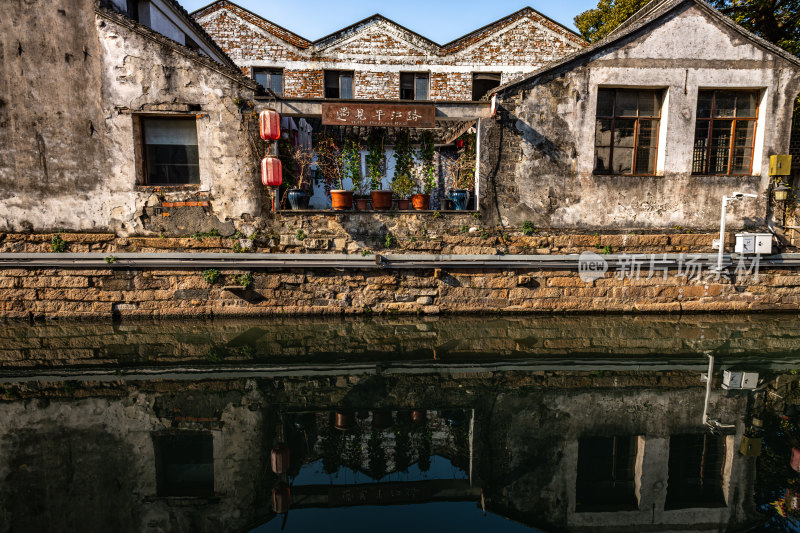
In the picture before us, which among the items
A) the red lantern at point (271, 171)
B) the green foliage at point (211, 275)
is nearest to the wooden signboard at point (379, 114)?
the red lantern at point (271, 171)

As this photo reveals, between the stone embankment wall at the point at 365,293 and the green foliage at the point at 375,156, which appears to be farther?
the green foliage at the point at 375,156

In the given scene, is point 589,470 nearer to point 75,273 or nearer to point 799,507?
point 799,507

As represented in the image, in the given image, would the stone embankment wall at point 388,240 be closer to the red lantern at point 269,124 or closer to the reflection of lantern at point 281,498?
the red lantern at point 269,124

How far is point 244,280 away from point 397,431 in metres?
4.51

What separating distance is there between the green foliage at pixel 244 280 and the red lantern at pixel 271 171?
1620 mm

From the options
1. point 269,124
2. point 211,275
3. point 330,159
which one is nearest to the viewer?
point 269,124

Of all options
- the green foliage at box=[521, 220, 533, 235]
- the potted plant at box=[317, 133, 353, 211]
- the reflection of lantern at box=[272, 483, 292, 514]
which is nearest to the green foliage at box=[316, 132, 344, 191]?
the potted plant at box=[317, 133, 353, 211]

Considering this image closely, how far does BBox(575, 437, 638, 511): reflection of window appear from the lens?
124 inches

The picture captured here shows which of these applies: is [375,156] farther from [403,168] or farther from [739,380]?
[739,380]

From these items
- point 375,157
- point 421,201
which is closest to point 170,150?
point 375,157

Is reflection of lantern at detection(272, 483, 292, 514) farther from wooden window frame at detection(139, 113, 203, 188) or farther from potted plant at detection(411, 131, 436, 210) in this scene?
potted plant at detection(411, 131, 436, 210)

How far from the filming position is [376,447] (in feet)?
12.1

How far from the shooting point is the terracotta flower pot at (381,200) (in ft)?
24.5

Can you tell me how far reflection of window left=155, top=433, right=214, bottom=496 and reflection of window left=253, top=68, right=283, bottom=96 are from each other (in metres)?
13.7
